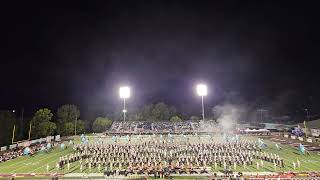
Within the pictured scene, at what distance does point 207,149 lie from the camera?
38094 millimetres

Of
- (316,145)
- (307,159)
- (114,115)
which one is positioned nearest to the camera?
(307,159)

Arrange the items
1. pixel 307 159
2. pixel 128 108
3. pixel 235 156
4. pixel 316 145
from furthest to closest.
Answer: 1. pixel 128 108
2. pixel 316 145
3. pixel 307 159
4. pixel 235 156

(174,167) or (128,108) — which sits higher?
(128,108)

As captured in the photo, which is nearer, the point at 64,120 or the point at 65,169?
the point at 65,169

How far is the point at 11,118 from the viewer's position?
209 feet

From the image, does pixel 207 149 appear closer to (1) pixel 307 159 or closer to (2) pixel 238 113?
(1) pixel 307 159

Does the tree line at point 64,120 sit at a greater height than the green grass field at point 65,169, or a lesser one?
greater

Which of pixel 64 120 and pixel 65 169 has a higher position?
pixel 64 120

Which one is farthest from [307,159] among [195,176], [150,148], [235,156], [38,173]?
[38,173]

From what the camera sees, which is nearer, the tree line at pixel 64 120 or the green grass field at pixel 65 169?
the green grass field at pixel 65 169

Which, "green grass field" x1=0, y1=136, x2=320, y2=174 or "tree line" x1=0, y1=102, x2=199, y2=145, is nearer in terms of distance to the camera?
"green grass field" x1=0, y1=136, x2=320, y2=174

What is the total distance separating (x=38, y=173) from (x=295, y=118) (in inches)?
4462

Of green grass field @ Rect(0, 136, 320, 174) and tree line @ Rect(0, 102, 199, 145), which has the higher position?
tree line @ Rect(0, 102, 199, 145)

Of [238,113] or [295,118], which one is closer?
[295,118]
